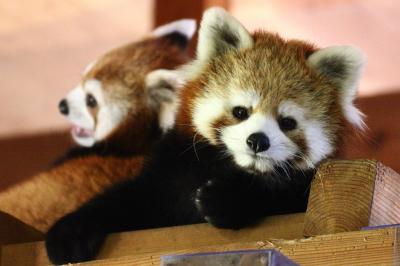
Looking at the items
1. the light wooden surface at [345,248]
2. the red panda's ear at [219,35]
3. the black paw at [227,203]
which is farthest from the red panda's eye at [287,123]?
the light wooden surface at [345,248]

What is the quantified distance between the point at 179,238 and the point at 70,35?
4.54ft

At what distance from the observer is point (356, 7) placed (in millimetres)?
2762

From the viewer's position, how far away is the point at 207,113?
83.1 inches

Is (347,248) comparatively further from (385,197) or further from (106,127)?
(106,127)

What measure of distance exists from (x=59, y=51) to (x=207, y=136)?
1.14 m

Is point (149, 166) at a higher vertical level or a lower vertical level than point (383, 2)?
lower

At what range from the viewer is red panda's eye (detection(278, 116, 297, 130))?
6.49 ft

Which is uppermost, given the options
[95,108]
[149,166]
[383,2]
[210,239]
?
[383,2]

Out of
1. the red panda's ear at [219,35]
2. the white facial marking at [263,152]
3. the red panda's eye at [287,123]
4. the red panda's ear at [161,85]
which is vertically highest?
the red panda's ear at [219,35]

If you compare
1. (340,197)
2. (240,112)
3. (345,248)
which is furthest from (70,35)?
(345,248)

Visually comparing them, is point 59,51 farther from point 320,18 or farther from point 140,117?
point 320,18

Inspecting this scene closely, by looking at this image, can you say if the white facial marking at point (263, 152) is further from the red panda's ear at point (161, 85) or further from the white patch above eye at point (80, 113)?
the white patch above eye at point (80, 113)

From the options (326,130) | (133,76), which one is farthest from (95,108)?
(326,130)

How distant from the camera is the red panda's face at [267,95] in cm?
197
